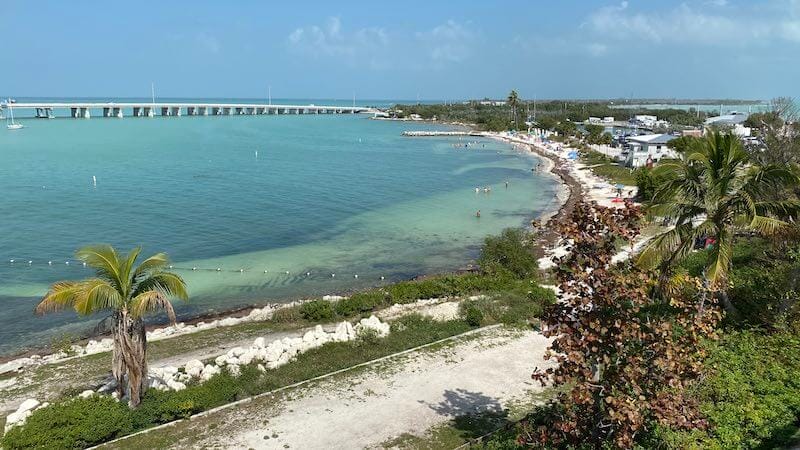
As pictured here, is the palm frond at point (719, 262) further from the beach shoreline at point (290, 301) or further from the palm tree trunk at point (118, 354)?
the palm tree trunk at point (118, 354)

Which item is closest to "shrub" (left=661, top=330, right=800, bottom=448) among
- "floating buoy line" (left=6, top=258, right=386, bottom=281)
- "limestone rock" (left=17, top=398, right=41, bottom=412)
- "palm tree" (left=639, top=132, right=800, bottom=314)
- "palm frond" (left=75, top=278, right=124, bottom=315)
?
"palm tree" (left=639, top=132, right=800, bottom=314)

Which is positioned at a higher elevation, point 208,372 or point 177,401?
point 177,401

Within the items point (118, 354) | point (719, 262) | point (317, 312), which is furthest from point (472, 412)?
point (317, 312)

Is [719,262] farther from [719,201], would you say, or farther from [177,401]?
[177,401]

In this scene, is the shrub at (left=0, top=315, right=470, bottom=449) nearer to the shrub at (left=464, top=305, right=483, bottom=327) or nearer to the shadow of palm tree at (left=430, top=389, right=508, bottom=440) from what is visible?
the shrub at (left=464, top=305, right=483, bottom=327)

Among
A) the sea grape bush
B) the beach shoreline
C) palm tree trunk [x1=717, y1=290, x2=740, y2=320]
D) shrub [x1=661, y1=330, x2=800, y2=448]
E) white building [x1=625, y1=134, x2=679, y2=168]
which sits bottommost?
the beach shoreline

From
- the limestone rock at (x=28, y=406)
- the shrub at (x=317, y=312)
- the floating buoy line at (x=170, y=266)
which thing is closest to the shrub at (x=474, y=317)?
the shrub at (x=317, y=312)
